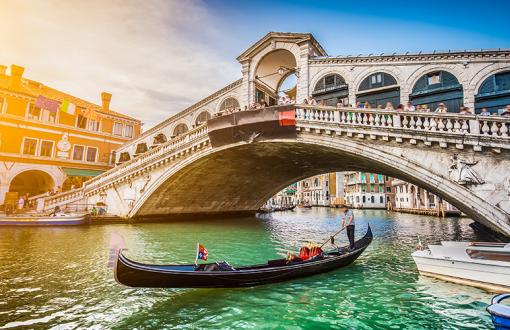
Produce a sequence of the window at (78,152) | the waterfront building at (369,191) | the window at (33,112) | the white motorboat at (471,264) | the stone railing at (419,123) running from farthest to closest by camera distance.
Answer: the waterfront building at (369,191) → the window at (78,152) → the window at (33,112) → the stone railing at (419,123) → the white motorboat at (471,264)

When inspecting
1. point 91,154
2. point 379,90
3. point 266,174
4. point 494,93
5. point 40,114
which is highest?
point 40,114

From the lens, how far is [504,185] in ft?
26.5

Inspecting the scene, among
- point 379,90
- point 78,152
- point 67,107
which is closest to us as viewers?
point 379,90

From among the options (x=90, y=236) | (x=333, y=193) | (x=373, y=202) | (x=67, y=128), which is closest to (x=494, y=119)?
(x=90, y=236)

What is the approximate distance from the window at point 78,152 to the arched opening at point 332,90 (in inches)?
780

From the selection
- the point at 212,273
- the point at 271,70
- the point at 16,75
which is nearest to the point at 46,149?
the point at 16,75

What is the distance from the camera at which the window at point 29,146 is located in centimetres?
2038

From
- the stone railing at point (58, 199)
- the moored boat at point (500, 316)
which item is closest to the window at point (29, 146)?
the stone railing at point (58, 199)

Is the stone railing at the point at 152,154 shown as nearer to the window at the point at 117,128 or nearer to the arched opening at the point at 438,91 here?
the window at the point at 117,128

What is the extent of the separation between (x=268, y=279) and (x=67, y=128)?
920 inches

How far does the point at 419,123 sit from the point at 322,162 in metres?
8.35

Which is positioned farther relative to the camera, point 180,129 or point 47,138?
point 180,129

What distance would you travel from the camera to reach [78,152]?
23.2 m

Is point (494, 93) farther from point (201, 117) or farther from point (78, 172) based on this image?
point (78, 172)
